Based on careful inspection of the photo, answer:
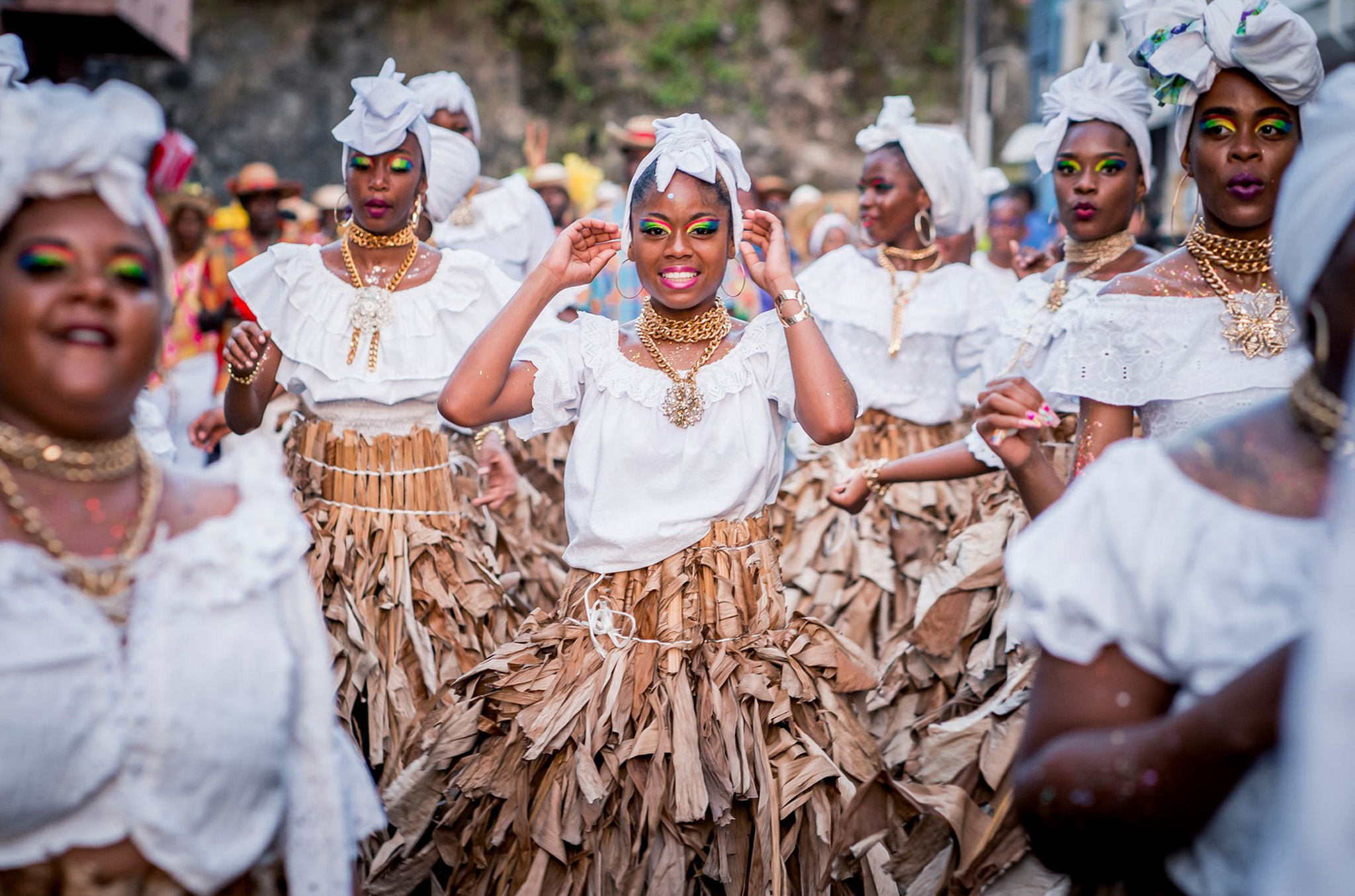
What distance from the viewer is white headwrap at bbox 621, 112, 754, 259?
3980 millimetres

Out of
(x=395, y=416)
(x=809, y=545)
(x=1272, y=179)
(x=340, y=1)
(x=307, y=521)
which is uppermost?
(x=340, y=1)

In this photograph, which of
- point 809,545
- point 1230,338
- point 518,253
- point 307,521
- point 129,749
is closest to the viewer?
point 129,749

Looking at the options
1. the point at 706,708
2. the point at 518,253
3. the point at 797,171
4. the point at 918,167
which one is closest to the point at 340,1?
the point at 797,171

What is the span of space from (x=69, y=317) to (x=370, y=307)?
3.08 meters

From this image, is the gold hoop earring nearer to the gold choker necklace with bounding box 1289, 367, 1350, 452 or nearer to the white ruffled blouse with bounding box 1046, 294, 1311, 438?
the gold choker necklace with bounding box 1289, 367, 1350, 452

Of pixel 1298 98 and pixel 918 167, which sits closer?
pixel 1298 98

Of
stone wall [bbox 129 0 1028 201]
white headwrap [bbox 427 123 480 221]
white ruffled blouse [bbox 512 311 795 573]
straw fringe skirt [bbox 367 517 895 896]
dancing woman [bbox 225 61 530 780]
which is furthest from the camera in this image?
stone wall [bbox 129 0 1028 201]

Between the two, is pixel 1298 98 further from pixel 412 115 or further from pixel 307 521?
pixel 307 521

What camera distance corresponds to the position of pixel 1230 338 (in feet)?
12.0

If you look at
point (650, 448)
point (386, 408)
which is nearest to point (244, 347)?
point (386, 408)

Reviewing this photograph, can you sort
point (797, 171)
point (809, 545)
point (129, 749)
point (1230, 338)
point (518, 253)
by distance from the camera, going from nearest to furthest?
point (129, 749)
point (1230, 338)
point (809, 545)
point (518, 253)
point (797, 171)

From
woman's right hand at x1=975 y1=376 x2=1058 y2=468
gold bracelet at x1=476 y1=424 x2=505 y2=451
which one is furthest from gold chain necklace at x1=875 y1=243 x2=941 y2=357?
woman's right hand at x1=975 y1=376 x2=1058 y2=468

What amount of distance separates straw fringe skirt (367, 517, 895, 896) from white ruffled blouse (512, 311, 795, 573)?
0.09m

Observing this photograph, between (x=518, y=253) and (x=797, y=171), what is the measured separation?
19081 mm
